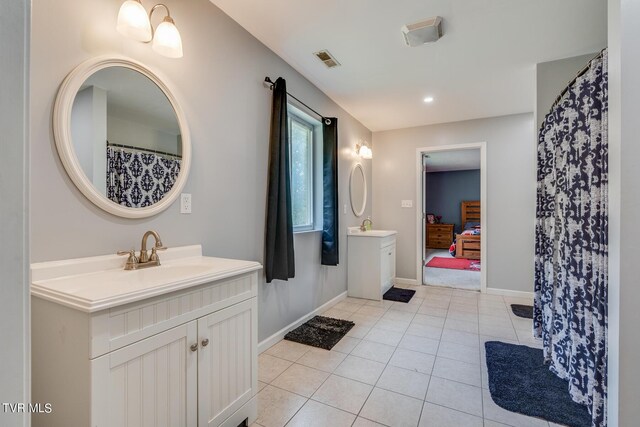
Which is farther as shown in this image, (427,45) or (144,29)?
(427,45)

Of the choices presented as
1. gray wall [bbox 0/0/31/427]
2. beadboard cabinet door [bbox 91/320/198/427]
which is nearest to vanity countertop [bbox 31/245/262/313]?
beadboard cabinet door [bbox 91/320/198/427]

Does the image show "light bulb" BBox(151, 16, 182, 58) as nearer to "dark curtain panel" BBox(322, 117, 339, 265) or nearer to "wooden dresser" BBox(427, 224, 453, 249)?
"dark curtain panel" BBox(322, 117, 339, 265)

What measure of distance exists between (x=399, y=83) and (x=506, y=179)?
82.0 inches

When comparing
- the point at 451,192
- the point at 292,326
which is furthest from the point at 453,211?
the point at 292,326

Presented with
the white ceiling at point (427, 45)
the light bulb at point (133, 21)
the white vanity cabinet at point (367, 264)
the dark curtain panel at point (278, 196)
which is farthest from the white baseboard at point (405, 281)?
the light bulb at point (133, 21)

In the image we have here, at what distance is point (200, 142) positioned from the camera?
184cm

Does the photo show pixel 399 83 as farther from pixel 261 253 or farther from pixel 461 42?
pixel 261 253

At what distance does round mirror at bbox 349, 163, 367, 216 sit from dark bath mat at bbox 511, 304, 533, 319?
219 centimetres

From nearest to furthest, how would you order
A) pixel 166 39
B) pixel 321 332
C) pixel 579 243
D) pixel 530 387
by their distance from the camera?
pixel 166 39 → pixel 579 243 → pixel 530 387 → pixel 321 332

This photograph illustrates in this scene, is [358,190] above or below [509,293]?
above

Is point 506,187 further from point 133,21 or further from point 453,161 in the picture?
point 133,21

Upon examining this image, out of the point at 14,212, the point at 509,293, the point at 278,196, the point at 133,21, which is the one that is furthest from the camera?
the point at 509,293

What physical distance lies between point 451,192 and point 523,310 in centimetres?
594

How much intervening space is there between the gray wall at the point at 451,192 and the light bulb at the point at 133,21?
8.68 metres
